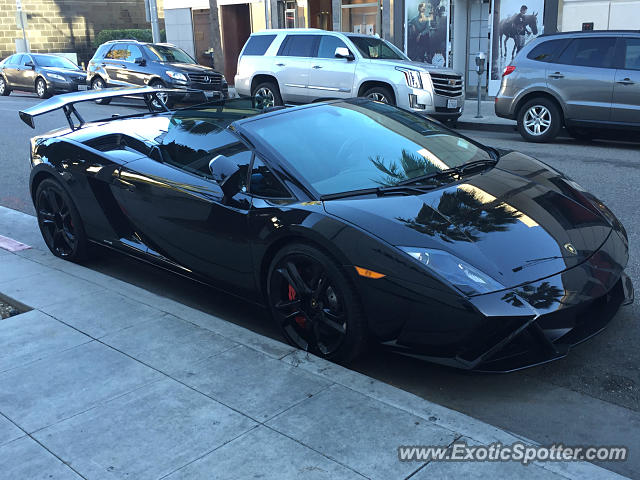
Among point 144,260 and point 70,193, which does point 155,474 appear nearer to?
point 144,260

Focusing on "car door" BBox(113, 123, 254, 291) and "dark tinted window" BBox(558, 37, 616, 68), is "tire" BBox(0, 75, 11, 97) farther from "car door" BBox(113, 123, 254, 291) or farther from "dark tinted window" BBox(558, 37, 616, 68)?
"car door" BBox(113, 123, 254, 291)

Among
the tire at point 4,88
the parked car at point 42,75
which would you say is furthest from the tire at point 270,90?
the tire at point 4,88

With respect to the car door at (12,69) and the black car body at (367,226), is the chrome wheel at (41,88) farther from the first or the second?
the black car body at (367,226)

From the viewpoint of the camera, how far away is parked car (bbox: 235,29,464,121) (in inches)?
520

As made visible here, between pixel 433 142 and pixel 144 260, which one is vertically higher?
pixel 433 142

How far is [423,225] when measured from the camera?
364cm

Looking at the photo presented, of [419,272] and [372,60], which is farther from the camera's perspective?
[372,60]

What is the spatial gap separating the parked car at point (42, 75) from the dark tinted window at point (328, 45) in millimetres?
11560

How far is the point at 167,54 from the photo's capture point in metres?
19.8

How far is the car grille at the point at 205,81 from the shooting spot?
18734 millimetres

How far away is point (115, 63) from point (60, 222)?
15.4 meters

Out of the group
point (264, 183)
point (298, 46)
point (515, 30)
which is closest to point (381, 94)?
point (298, 46)

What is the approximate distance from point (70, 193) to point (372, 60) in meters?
9.33

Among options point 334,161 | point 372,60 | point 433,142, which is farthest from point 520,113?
point 334,161
